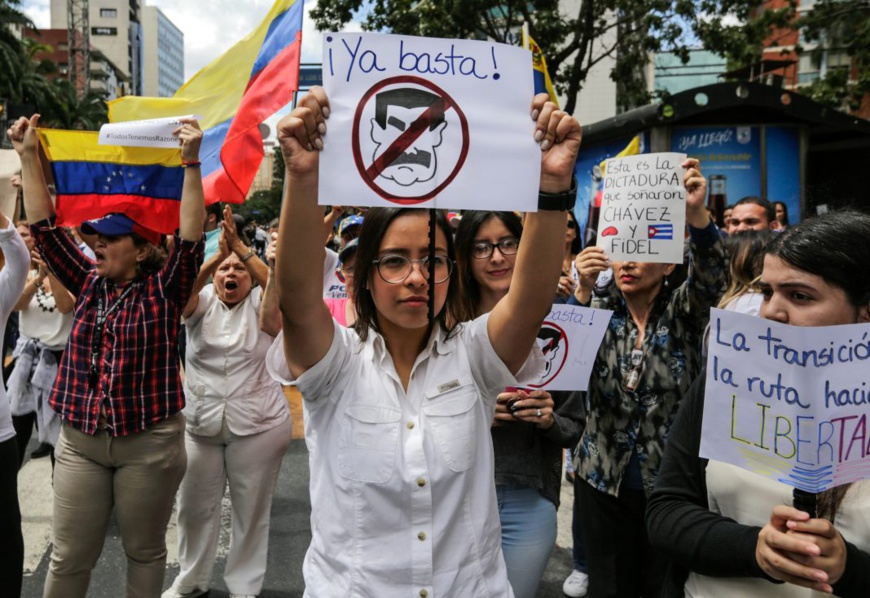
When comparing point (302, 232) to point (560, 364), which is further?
point (560, 364)

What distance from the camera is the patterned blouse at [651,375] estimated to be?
121 inches

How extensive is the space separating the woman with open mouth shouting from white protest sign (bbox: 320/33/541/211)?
7.97 ft

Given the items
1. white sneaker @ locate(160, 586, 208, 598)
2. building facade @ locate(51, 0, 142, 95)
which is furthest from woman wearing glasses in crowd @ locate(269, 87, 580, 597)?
building facade @ locate(51, 0, 142, 95)

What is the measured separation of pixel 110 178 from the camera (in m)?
4.05

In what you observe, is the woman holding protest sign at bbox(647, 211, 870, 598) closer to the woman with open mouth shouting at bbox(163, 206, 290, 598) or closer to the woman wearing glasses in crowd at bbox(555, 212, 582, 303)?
the woman wearing glasses in crowd at bbox(555, 212, 582, 303)

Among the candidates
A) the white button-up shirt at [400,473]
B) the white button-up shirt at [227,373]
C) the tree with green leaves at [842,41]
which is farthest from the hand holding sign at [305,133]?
the tree with green leaves at [842,41]

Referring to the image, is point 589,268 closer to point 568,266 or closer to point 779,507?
point 568,266

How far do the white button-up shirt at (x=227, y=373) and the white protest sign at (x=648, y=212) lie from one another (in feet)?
6.74

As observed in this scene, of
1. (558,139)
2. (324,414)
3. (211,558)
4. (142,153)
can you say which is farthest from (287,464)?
(558,139)

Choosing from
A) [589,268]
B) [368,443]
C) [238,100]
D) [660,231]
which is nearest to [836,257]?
[368,443]

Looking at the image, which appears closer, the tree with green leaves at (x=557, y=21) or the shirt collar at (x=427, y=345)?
the shirt collar at (x=427, y=345)

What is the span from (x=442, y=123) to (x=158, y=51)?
173582mm

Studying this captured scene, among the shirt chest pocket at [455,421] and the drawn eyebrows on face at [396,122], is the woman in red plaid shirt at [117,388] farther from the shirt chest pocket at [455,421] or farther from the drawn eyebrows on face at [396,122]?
the shirt chest pocket at [455,421]

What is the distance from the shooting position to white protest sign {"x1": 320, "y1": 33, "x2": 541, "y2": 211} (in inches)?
76.5
